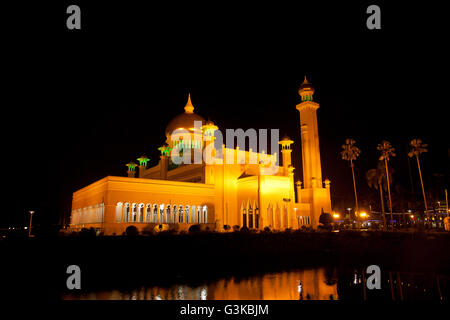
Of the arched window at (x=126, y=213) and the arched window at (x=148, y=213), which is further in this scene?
the arched window at (x=148, y=213)

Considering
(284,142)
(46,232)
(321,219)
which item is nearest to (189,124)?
(284,142)

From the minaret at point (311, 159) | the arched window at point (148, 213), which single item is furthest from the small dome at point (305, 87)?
the arched window at point (148, 213)

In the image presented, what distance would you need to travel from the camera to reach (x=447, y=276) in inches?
570

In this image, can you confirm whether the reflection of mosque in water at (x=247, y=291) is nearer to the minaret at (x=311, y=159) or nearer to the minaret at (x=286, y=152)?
the minaret at (x=286, y=152)

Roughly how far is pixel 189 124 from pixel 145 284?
32.3 m

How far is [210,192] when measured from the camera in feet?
111

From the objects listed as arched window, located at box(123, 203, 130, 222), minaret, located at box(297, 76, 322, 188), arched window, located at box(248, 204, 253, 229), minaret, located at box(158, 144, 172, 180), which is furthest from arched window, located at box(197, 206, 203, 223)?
minaret, located at box(297, 76, 322, 188)

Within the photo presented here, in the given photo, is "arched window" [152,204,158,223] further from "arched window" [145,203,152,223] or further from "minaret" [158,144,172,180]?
"minaret" [158,144,172,180]

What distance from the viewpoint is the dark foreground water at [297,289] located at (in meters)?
10.7

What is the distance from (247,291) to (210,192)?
22243mm

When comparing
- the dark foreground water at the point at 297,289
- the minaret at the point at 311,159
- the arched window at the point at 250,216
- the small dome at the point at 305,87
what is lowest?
the dark foreground water at the point at 297,289

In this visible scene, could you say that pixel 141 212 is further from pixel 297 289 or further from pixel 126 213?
pixel 297 289

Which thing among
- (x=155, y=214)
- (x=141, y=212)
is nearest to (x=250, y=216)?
(x=155, y=214)
